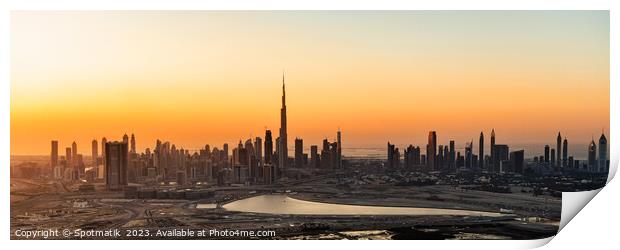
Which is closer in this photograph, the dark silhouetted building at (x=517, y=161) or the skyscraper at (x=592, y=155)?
the skyscraper at (x=592, y=155)

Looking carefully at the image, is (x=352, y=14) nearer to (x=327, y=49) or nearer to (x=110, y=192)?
(x=327, y=49)

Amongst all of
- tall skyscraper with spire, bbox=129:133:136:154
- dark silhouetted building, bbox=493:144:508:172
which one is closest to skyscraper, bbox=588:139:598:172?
dark silhouetted building, bbox=493:144:508:172

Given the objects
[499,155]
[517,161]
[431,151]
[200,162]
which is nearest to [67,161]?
[200,162]

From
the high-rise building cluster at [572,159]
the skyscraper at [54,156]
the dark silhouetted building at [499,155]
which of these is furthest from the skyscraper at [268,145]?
the high-rise building cluster at [572,159]

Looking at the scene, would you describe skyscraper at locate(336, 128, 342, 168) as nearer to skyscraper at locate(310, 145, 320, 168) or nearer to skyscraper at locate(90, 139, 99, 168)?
skyscraper at locate(310, 145, 320, 168)

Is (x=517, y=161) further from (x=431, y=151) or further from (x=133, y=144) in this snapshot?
(x=133, y=144)

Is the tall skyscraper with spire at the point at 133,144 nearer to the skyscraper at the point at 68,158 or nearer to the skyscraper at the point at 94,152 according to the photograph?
the skyscraper at the point at 94,152

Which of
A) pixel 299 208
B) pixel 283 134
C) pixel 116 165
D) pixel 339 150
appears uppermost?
pixel 283 134
